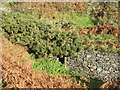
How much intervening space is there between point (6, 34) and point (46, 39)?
1.81m

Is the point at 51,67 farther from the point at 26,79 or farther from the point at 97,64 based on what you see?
the point at 26,79

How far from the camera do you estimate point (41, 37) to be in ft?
28.5

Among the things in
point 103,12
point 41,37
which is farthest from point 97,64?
point 103,12

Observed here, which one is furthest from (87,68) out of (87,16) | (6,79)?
(87,16)

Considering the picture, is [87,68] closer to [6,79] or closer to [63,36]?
[63,36]

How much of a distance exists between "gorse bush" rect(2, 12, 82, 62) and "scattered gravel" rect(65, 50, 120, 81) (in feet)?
1.37

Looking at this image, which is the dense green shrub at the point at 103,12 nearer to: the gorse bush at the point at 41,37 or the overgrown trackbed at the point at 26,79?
the gorse bush at the point at 41,37

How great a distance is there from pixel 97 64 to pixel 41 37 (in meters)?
2.64

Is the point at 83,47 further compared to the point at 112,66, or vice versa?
the point at 83,47

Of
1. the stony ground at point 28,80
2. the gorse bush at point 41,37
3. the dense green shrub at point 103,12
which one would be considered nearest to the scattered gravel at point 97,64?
the gorse bush at point 41,37

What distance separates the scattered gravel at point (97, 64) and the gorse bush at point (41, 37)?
418 mm

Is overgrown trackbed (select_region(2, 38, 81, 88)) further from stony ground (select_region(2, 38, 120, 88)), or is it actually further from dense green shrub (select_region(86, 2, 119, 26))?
dense green shrub (select_region(86, 2, 119, 26))

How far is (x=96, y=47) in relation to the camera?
9.48 meters

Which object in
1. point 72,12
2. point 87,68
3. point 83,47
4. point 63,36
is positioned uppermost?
point 72,12
